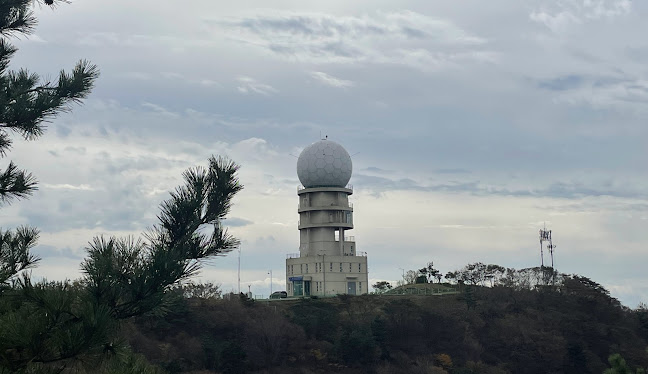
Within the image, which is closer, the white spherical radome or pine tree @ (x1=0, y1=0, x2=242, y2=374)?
pine tree @ (x1=0, y1=0, x2=242, y2=374)

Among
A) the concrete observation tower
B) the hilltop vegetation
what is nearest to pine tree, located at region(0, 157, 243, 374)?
the hilltop vegetation

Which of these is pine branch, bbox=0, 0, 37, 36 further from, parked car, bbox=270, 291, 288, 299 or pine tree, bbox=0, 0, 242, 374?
parked car, bbox=270, 291, 288, 299

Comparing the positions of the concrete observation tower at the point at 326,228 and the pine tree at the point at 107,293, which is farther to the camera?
the concrete observation tower at the point at 326,228

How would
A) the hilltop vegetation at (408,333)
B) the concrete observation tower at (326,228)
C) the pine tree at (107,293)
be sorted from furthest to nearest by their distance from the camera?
1. the concrete observation tower at (326,228)
2. the hilltop vegetation at (408,333)
3. the pine tree at (107,293)

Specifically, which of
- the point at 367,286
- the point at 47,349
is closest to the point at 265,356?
the point at 367,286

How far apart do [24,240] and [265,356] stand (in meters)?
45.6

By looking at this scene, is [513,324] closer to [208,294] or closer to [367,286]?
[367,286]

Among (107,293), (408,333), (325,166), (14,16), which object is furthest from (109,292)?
(325,166)

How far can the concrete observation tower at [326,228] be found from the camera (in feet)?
255

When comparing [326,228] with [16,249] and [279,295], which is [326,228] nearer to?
[279,295]

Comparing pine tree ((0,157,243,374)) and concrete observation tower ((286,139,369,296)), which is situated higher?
concrete observation tower ((286,139,369,296))

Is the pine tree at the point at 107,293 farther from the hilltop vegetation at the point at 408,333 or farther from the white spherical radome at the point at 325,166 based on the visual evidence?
the white spherical radome at the point at 325,166

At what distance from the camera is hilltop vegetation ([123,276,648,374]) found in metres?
57.6

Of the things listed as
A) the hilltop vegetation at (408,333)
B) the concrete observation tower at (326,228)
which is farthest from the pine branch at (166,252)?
the concrete observation tower at (326,228)
